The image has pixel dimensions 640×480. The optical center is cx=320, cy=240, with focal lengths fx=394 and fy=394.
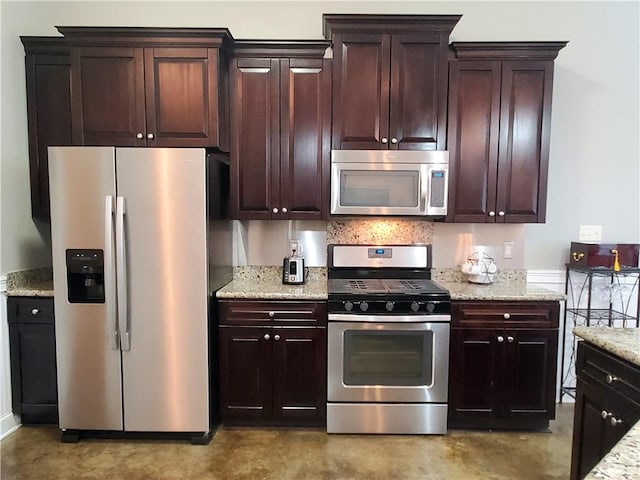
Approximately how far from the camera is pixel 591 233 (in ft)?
10.0

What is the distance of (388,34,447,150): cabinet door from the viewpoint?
8.65 feet

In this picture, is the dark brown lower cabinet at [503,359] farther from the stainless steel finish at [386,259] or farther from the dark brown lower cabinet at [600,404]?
the dark brown lower cabinet at [600,404]

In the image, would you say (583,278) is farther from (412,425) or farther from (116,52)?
(116,52)

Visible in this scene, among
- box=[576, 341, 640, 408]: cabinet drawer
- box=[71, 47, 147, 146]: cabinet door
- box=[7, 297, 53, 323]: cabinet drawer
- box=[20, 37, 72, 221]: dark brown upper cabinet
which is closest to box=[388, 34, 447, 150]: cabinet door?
box=[576, 341, 640, 408]: cabinet drawer

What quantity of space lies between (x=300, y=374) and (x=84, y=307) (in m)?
1.39

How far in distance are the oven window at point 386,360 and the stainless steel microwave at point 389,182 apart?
2.73 feet

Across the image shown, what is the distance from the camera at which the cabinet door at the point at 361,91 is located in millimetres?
2643

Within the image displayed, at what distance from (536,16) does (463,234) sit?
1.71 m

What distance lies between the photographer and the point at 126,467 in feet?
7.39

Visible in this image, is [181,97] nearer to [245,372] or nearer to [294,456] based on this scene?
[245,372]

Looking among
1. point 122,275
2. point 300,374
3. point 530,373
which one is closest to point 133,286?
point 122,275

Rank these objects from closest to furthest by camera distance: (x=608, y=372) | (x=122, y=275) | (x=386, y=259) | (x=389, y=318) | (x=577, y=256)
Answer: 1. (x=608, y=372)
2. (x=122, y=275)
3. (x=389, y=318)
4. (x=577, y=256)
5. (x=386, y=259)

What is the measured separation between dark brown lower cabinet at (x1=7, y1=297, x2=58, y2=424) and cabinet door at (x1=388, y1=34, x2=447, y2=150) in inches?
101

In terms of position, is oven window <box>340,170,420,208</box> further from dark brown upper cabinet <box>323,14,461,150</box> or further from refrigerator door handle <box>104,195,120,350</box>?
refrigerator door handle <box>104,195,120,350</box>
